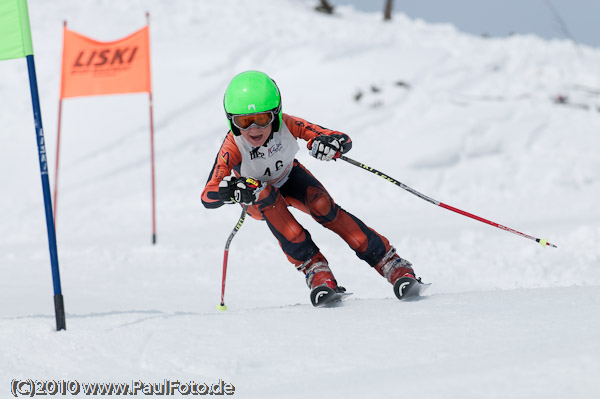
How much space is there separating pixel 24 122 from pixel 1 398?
1381 centimetres

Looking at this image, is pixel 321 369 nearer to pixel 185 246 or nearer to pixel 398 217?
pixel 185 246

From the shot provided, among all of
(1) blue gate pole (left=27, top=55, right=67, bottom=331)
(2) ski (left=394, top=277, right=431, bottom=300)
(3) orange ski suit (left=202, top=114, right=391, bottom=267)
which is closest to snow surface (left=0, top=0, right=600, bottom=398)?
(2) ski (left=394, top=277, right=431, bottom=300)

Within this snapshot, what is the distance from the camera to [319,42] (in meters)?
17.7

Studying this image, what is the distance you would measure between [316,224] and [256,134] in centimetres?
586

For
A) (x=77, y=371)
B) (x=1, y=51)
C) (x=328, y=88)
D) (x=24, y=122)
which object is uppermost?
(x=1, y=51)

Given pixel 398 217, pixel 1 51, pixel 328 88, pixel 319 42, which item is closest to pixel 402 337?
pixel 1 51

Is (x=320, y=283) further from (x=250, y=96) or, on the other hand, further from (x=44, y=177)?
(x=44, y=177)

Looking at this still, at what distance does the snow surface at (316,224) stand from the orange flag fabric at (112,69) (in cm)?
236

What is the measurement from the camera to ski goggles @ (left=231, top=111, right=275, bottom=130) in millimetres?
4164

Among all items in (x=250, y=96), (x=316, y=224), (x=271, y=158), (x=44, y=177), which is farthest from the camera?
(x=316, y=224)

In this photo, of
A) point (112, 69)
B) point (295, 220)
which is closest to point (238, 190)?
point (295, 220)

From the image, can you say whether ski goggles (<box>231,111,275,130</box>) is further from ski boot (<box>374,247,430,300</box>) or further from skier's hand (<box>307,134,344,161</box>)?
ski boot (<box>374,247,430,300</box>)

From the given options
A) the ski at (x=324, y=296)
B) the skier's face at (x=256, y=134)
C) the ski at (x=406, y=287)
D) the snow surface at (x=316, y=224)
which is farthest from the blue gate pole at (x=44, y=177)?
the ski at (x=406, y=287)

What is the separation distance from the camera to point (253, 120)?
4188 mm
